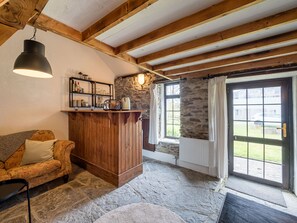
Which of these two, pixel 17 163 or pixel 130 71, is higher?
pixel 130 71

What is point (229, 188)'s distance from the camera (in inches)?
105

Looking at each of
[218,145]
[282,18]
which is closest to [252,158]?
[218,145]

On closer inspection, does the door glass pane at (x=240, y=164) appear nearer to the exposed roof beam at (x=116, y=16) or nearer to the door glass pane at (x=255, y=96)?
the door glass pane at (x=255, y=96)

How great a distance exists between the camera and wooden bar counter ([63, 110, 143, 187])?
102 inches

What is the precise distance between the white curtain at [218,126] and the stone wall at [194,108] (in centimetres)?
17

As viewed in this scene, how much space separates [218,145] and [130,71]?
10.0 ft

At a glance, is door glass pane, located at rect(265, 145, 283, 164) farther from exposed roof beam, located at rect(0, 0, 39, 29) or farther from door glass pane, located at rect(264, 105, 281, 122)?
exposed roof beam, located at rect(0, 0, 39, 29)

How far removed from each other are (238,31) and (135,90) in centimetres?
297

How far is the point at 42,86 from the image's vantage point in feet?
10.8

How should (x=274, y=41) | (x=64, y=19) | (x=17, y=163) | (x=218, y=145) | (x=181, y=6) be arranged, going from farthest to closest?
(x=218, y=145) → (x=17, y=163) → (x=274, y=41) → (x=64, y=19) → (x=181, y=6)

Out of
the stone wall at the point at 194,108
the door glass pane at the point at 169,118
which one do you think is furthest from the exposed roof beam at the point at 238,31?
the door glass pane at the point at 169,118

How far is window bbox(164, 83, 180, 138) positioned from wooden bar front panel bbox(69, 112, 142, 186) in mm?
1226

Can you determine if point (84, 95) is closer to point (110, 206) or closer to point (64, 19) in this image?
point (64, 19)

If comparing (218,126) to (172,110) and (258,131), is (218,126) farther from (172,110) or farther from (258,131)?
(172,110)
